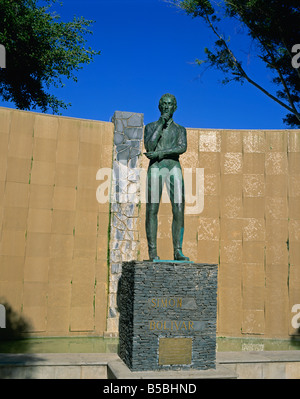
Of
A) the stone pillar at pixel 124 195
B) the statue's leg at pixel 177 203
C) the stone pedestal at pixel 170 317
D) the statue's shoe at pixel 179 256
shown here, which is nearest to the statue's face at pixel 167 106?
the statue's leg at pixel 177 203

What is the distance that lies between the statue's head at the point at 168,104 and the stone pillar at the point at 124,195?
286 cm

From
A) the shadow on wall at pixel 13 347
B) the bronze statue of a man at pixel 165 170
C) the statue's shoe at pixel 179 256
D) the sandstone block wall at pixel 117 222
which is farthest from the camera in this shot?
the sandstone block wall at pixel 117 222

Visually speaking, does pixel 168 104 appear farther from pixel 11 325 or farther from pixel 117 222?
Answer: pixel 11 325

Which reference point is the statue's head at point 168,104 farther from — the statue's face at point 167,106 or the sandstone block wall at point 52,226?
the sandstone block wall at point 52,226

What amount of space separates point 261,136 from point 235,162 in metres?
Answer: 0.79

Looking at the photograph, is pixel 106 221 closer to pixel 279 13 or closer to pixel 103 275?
pixel 103 275

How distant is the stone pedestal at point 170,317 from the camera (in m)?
5.54

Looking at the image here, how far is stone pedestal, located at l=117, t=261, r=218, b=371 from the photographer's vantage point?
554 centimetres

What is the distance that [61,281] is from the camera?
8406 millimetres

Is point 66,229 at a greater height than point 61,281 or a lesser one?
greater

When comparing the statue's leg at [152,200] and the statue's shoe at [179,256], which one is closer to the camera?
the statue's shoe at [179,256]

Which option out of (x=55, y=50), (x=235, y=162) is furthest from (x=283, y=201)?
(x=55, y=50)

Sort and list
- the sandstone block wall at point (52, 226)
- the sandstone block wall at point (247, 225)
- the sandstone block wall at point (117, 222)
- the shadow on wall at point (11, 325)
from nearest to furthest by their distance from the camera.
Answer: the shadow on wall at point (11, 325)
the sandstone block wall at point (52, 226)
the sandstone block wall at point (117, 222)
the sandstone block wall at point (247, 225)

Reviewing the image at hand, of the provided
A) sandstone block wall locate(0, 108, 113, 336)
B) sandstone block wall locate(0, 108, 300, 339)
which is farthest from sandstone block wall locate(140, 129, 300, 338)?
sandstone block wall locate(0, 108, 113, 336)
